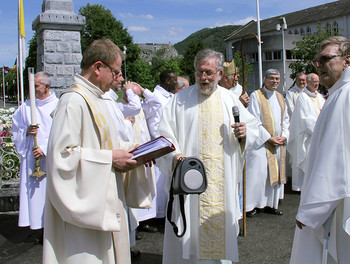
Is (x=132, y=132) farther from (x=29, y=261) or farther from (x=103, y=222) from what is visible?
(x=103, y=222)

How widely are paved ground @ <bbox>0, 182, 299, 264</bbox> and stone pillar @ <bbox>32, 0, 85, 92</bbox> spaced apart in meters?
2.85

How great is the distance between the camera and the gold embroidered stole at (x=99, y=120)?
96.8 inches

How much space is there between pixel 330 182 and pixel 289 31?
73.6 m

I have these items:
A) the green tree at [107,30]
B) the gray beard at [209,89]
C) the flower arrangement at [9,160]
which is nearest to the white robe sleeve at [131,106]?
the gray beard at [209,89]

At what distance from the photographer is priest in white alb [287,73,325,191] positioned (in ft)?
22.1

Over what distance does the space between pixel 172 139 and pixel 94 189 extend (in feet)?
4.93

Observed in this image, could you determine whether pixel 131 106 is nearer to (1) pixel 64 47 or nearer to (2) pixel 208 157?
(2) pixel 208 157

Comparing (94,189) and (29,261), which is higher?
(94,189)

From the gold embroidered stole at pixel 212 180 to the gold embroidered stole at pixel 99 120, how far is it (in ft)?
4.56

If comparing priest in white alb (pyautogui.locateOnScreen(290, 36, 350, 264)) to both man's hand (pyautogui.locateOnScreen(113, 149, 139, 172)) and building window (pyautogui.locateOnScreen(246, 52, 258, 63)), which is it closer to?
man's hand (pyautogui.locateOnScreen(113, 149, 139, 172))

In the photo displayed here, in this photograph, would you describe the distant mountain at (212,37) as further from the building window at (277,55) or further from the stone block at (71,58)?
the stone block at (71,58)

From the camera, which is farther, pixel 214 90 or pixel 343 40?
pixel 214 90

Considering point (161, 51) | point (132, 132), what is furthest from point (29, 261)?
point (161, 51)

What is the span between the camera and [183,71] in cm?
6550
